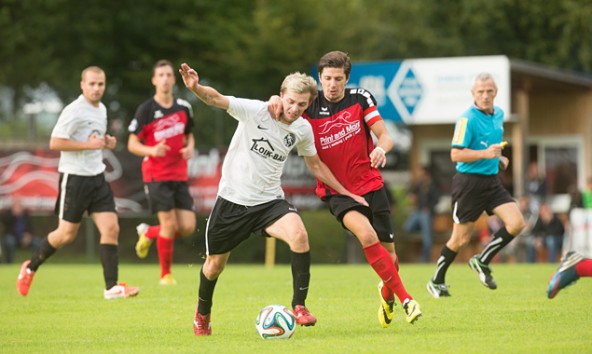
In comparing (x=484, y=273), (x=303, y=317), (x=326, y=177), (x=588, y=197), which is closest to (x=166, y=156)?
(x=484, y=273)

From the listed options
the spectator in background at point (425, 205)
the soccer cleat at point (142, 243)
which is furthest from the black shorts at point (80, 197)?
the spectator in background at point (425, 205)

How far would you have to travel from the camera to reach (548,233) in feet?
74.9

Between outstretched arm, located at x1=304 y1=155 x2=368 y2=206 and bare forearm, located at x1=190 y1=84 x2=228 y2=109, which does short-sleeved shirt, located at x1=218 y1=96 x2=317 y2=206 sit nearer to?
bare forearm, located at x1=190 y1=84 x2=228 y2=109

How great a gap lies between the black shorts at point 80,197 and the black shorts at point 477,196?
3892 mm

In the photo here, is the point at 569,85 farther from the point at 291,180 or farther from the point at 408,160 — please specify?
the point at 291,180

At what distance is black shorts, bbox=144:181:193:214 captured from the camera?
14.0 m

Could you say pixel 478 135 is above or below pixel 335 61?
below

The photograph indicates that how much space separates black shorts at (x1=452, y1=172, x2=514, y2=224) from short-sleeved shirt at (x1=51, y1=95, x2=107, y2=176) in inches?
160

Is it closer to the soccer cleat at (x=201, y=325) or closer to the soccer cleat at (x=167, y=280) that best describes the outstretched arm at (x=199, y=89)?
the soccer cleat at (x=201, y=325)

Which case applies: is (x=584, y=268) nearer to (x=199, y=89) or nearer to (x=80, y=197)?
(x=199, y=89)

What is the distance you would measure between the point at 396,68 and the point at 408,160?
154 inches

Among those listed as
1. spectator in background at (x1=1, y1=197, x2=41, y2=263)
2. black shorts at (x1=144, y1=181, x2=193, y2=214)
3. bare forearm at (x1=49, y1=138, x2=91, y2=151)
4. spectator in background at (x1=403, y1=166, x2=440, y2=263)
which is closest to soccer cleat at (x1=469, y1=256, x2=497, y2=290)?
black shorts at (x1=144, y1=181, x2=193, y2=214)

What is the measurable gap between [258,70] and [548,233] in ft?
33.8

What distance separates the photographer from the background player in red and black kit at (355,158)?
891 centimetres
